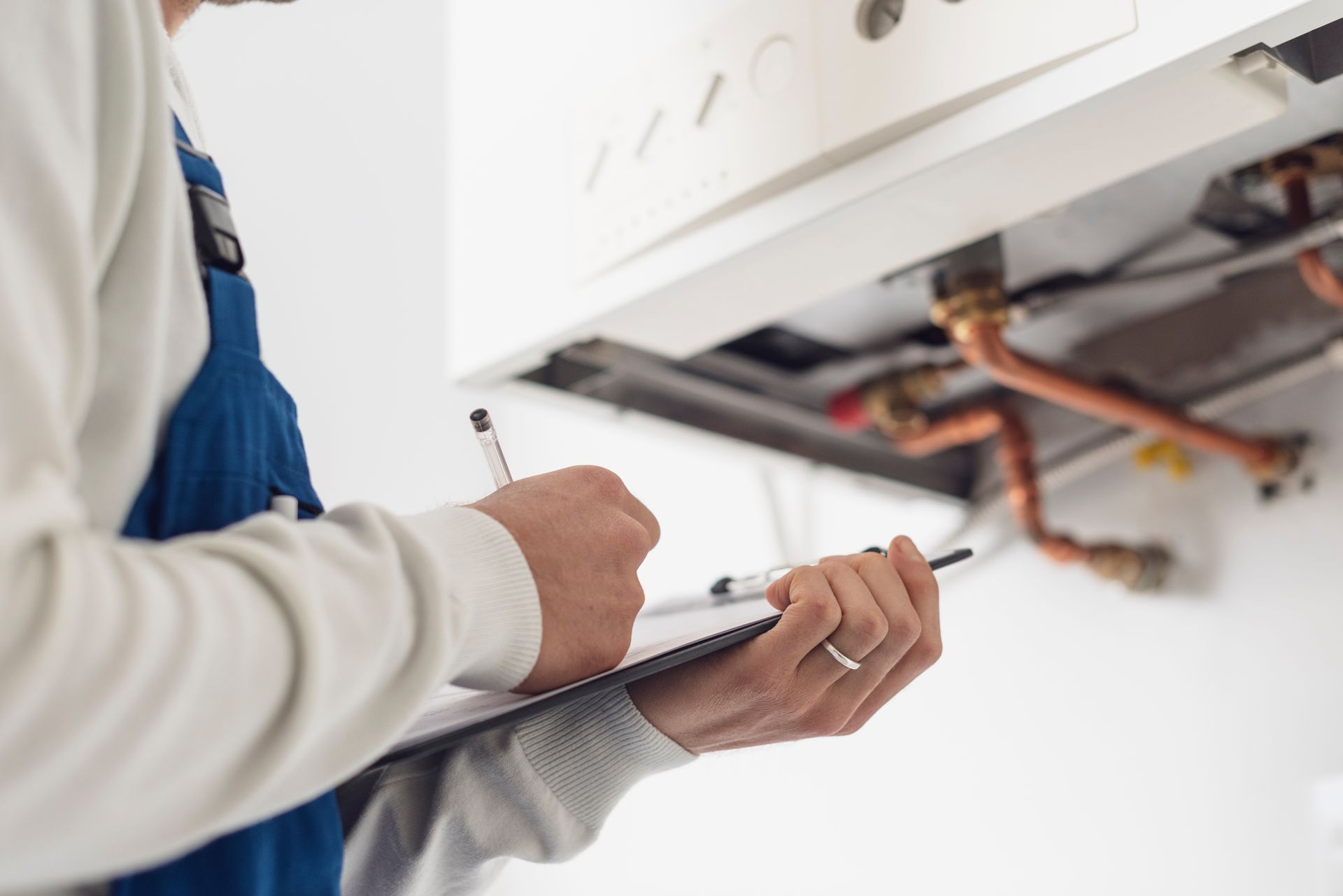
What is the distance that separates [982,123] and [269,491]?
1.45ft

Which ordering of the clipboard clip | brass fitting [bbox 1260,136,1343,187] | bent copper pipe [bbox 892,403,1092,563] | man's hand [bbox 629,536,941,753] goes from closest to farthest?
man's hand [bbox 629,536,941,753]
the clipboard clip
brass fitting [bbox 1260,136,1343,187]
bent copper pipe [bbox 892,403,1092,563]

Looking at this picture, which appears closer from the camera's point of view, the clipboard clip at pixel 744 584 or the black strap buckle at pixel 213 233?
the black strap buckle at pixel 213 233

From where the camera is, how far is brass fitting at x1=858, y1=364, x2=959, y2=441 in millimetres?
1036

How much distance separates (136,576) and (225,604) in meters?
0.02

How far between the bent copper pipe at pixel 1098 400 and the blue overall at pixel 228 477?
1.94 feet

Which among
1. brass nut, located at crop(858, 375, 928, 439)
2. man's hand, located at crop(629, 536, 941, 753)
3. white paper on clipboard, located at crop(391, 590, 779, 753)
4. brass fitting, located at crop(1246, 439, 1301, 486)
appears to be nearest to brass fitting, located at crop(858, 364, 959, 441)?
brass nut, located at crop(858, 375, 928, 439)

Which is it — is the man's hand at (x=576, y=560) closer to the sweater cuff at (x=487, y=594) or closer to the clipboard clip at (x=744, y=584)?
the sweater cuff at (x=487, y=594)

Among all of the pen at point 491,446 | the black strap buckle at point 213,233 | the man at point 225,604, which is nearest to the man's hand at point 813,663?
the man at point 225,604

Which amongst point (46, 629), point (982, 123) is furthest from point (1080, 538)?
point (46, 629)

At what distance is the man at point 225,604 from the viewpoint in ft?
0.83

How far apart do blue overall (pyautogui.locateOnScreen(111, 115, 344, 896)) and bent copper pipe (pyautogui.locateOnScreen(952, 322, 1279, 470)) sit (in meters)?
0.59

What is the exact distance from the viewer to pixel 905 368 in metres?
1.06

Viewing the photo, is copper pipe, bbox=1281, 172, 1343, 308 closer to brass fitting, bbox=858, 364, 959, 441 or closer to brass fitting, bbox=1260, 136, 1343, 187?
brass fitting, bbox=1260, 136, 1343, 187

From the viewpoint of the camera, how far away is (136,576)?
0.27 meters
